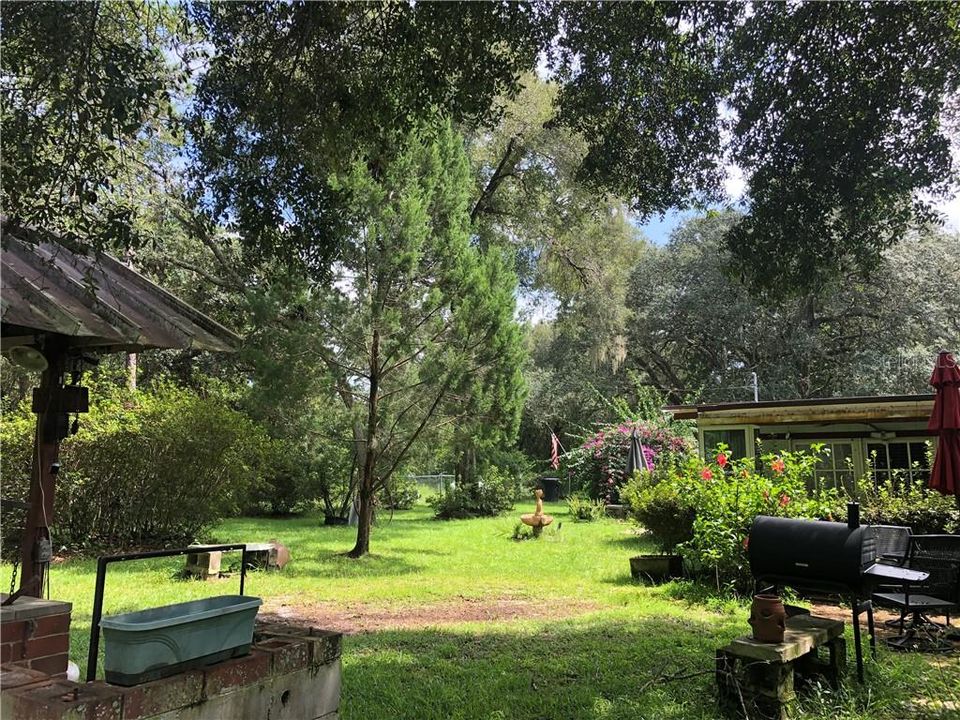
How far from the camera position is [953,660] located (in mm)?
4988

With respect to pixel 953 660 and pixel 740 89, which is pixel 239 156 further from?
pixel 953 660

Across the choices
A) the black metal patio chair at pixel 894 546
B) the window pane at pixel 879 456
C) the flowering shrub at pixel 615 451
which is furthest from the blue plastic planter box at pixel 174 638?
the flowering shrub at pixel 615 451

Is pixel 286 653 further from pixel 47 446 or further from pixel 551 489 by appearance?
pixel 551 489

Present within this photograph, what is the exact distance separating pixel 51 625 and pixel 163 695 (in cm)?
112

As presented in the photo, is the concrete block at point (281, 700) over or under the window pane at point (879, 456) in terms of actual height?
under

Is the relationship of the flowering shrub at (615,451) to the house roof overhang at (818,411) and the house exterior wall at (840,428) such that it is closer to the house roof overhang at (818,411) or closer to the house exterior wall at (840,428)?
the house exterior wall at (840,428)

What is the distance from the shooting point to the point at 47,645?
3342mm

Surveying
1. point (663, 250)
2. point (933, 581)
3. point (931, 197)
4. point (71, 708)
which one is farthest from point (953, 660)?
point (663, 250)

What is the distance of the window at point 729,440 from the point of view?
1363 centimetres

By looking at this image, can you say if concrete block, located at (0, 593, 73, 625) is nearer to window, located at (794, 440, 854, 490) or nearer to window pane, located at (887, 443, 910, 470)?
window, located at (794, 440, 854, 490)

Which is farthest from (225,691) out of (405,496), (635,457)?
(405,496)

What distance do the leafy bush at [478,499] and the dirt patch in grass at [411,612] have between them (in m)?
10.5

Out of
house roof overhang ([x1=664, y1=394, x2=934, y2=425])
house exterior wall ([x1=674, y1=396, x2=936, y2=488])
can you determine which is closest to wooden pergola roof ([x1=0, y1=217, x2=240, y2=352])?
house roof overhang ([x1=664, y1=394, x2=934, y2=425])

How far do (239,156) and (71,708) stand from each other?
3932 mm
